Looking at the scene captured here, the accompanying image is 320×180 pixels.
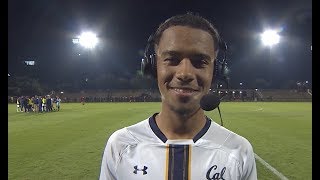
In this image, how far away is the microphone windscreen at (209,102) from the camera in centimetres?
328

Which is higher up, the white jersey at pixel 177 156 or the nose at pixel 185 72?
the nose at pixel 185 72

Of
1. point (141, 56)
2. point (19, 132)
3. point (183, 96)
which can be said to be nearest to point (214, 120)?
point (183, 96)

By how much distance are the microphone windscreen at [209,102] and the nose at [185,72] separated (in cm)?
21

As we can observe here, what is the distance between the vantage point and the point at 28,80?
6137mm

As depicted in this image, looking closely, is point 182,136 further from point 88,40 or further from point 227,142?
point 88,40

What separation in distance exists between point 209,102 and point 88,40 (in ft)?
5.40

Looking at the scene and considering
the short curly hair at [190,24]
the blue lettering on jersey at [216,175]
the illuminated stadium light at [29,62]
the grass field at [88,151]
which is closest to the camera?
the blue lettering on jersey at [216,175]

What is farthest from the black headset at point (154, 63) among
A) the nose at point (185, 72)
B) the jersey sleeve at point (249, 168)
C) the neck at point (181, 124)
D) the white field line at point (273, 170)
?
the white field line at point (273, 170)

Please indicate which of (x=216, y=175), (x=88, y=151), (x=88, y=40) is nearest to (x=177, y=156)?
(x=216, y=175)

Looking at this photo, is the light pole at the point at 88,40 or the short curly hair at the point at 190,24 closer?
the short curly hair at the point at 190,24

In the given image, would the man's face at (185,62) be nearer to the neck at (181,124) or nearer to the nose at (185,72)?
the nose at (185,72)

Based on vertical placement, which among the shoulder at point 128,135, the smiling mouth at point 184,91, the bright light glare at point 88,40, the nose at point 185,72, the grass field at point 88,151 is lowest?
the grass field at point 88,151

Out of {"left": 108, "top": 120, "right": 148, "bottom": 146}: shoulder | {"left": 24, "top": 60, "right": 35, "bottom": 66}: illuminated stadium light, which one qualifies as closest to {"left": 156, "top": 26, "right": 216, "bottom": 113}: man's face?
{"left": 108, "top": 120, "right": 148, "bottom": 146}: shoulder

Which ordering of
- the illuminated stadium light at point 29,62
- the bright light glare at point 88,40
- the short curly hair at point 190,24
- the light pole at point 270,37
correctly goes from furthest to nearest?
the illuminated stadium light at point 29,62
the light pole at point 270,37
the bright light glare at point 88,40
the short curly hair at point 190,24
